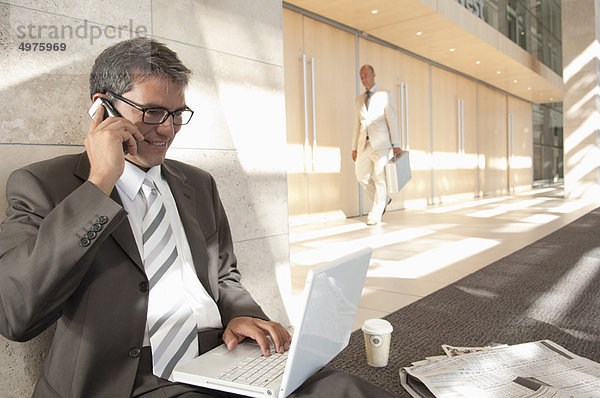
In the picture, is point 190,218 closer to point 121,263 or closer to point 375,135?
point 121,263

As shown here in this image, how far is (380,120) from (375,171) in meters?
0.70

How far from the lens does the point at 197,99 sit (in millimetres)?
1977

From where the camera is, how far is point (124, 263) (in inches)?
44.4

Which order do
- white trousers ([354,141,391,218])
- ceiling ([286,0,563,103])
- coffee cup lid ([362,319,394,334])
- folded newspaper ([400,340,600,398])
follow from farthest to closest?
ceiling ([286,0,563,103]) < white trousers ([354,141,391,218]) < coffee cup lid ([362,319,394,334]) < folded newspaper ([400,340,600,398])

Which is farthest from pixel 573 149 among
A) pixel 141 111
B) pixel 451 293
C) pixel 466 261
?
pixel 141 111

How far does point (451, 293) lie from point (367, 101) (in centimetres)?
406

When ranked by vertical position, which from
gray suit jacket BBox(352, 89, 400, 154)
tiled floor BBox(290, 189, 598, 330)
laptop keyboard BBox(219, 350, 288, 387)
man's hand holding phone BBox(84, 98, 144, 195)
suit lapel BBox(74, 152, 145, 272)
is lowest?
tiled floor BBox(290, 189, 598, 330)

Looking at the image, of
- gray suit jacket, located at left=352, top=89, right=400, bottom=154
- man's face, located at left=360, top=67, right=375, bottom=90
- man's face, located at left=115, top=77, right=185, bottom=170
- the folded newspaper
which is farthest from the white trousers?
man's face, located at left=115, top=77, right=185, bottom=170

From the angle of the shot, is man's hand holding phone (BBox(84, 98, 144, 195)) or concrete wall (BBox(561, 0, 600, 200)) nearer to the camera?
man's hand holding phone (BBox(84, 98, 144, 195))

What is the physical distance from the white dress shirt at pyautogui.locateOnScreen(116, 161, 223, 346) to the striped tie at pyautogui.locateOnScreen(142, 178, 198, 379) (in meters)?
0.02

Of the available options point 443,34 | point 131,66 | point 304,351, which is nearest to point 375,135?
point 443,34

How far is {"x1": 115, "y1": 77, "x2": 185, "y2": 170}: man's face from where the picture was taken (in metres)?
1.20

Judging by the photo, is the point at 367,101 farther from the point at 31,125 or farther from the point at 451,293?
the point at 31,125

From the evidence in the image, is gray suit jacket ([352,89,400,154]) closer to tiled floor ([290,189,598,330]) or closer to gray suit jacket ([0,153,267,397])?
tiled floor ([290,189,598,330])
